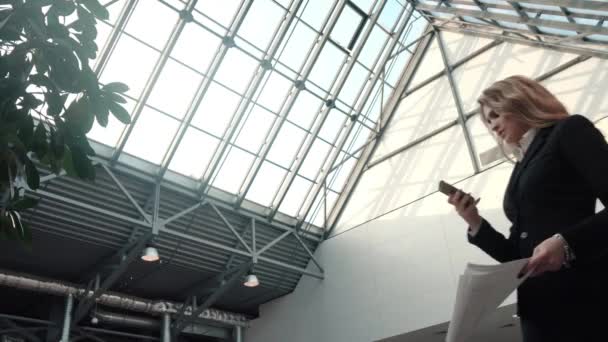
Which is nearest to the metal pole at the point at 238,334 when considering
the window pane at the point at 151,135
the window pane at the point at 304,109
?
the window pane at the point at 151,135

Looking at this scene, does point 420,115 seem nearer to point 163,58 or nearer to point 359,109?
point 359,109

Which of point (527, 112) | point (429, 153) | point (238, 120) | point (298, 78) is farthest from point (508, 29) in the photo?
point (527, 112)

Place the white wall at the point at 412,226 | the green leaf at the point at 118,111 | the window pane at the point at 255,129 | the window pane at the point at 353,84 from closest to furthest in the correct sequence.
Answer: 1. the green leaf at the point at 118,111
2. the white wall at the point at 412,226
3. the window pane at the point at 255,129
4. the window pane at the point at 353,84

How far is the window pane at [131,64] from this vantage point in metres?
14.7

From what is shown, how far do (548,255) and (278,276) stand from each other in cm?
1862

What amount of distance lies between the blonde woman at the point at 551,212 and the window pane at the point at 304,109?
15562 millimetres

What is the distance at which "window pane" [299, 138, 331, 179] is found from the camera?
19.0m

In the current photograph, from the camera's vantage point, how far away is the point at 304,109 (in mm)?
18094

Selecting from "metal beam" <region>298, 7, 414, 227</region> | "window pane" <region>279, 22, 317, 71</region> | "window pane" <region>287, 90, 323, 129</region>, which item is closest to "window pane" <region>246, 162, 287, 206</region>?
"metal beam" <region>298, 7, 414, 227</region>

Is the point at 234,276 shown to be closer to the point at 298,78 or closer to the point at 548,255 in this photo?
the point at 298,78

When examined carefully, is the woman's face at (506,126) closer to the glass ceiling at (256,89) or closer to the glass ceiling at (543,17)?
the glass ceiling at (543,17)

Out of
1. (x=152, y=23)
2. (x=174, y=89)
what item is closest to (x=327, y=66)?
(x=174, y=89)

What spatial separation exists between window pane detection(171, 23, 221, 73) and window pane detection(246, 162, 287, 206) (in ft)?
13.3

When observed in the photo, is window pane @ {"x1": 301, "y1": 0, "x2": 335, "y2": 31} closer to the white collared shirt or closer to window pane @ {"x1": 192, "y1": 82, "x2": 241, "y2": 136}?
window pane @ {"x1": 192, "y1": 82, "x2": 241, "y2": 136}
